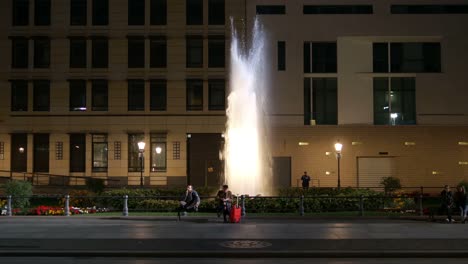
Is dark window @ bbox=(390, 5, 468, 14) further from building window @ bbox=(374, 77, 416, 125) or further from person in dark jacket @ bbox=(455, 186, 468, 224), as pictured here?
person in dark jacket @ bbox=(455, 186, 468, 224)

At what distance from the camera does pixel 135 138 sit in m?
47.7

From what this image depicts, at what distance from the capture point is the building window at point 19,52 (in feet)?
158

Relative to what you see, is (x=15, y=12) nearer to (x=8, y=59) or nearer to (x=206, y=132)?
(x=8, y=59)

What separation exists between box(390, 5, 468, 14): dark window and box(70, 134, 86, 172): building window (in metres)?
26.4

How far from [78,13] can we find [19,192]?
75.3ft

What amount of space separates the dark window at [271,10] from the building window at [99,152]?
15.6 metres

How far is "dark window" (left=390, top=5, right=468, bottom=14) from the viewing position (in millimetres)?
46969

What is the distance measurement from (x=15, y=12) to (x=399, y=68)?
101 feet

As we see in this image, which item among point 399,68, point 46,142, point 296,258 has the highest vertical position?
point 399,68

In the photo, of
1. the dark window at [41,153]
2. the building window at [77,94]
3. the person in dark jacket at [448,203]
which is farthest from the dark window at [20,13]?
the person in dark jacket at [448,203]

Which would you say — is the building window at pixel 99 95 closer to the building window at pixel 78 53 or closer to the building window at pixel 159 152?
the building window at pixel 78 53

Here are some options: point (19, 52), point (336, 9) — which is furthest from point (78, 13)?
point (336, 9)

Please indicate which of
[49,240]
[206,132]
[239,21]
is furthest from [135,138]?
[49,240]

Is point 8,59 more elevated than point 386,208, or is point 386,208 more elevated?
point 8,59
